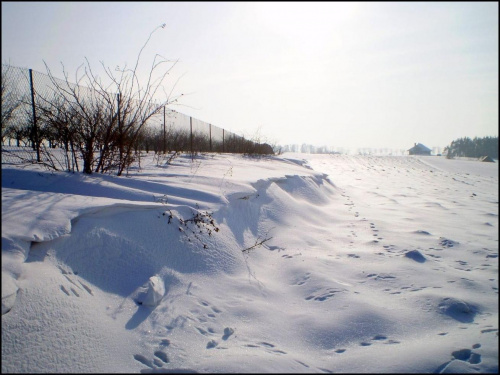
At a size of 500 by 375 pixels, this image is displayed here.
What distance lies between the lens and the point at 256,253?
3189 millimetres

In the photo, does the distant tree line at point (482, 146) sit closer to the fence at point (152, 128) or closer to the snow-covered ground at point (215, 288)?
the snow-covered ground at point (215, 288)

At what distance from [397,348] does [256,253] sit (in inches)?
68.0

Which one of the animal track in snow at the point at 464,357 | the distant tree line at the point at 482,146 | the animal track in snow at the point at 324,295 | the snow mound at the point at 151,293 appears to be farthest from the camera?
the animal track in snow at the point at 324,295

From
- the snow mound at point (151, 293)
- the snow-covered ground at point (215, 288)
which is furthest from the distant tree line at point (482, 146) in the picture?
the snow mound at point (151, 293)

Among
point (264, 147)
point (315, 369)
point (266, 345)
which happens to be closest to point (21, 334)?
point (266, 345)

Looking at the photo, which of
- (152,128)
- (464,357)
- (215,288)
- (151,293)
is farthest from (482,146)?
(152,128)

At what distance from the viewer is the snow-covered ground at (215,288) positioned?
152 centimetres

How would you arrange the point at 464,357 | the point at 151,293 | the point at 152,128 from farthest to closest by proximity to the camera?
the point at 152,128, the point at 151,293, the point at 464,357

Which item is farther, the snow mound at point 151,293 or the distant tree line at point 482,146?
the snow mound at point 151,293

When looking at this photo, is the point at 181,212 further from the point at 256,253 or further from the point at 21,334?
the point at 21,334

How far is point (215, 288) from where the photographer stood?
2357 mm

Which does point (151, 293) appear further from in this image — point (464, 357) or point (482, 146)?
point (482, 146)

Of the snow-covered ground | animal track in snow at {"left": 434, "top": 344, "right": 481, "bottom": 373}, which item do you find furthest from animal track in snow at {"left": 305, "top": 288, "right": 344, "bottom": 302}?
animal track in snow at {"left": 434, "top": 344, "right": 481, "bottom": 373}

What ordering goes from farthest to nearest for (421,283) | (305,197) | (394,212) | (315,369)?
(305,197) < (394,212) < (421,283) < (315,369)
